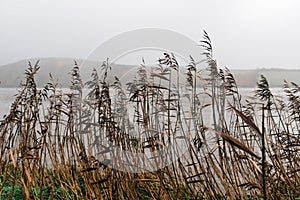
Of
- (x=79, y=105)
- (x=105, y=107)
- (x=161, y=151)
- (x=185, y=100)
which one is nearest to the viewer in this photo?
(x=105, y=107)

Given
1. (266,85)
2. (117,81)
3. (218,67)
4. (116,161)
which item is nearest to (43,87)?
(117,81)

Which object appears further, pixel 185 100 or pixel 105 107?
pixel 185 100

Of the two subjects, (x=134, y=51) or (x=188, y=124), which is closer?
(x=134, y=51)

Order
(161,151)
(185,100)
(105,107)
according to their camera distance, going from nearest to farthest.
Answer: (105,107), (161,151), (185,100)

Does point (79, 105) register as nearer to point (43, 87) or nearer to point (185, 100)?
point (43, 87)

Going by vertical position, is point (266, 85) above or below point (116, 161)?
above

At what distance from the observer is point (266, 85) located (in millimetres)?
2027

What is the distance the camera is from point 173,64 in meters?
2.05

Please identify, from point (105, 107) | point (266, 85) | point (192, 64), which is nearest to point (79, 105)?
point (105, 107)

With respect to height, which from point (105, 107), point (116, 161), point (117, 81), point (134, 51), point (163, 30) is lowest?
point (116, 161)

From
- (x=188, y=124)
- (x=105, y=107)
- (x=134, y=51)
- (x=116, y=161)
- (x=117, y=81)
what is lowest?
(x=116, y=161)

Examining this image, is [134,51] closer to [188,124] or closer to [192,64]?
[192,64]

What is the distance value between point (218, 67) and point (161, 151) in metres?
0.64

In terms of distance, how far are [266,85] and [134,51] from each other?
2.69ft
